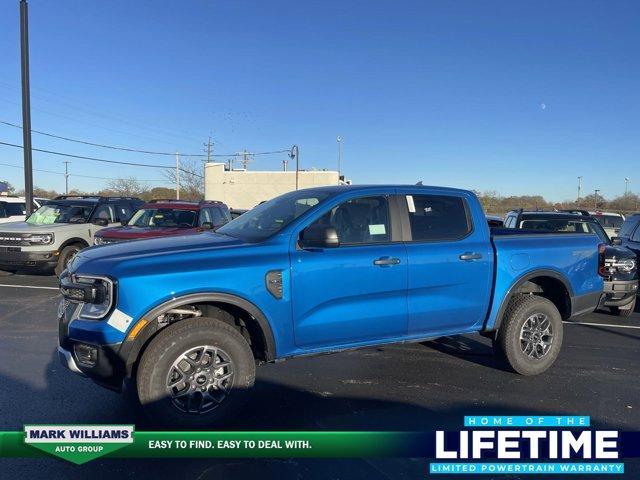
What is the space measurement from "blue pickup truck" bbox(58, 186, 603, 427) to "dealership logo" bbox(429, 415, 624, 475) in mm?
1115

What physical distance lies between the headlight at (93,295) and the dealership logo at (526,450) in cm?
253

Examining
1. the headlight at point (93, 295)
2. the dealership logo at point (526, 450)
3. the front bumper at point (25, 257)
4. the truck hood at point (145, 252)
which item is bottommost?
the dealership logo at point (526, 450)

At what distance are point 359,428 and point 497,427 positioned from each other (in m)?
1.07

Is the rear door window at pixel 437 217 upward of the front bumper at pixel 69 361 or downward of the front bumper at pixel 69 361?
upward

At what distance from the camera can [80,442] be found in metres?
3.30

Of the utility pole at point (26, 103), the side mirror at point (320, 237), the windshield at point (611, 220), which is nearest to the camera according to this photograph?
the side mirror at point (320, 237)

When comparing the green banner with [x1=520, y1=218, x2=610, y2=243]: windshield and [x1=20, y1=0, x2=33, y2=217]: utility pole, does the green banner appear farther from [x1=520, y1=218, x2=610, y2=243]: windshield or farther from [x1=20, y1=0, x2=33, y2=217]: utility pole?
[x1=20, y1=0, x2=33, y2=217]: utility pole

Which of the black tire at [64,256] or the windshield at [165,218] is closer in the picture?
the windshield at [165,218]

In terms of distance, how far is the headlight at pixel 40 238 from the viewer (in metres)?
10.4

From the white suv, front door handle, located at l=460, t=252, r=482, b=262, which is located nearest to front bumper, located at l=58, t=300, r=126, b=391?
front door handle, located at l=460, t=252, r=482, b=262

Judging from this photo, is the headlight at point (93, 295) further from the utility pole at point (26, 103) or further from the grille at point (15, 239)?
the utility pole at point (26, 103)

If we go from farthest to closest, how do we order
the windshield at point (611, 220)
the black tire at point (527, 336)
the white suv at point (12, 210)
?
the windshield at point (611, 220) < the white suv at point (12, 210) < the black tire at point (527, 336)

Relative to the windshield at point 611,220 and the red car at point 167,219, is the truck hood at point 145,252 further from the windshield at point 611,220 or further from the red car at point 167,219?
the windshield at point 611,220

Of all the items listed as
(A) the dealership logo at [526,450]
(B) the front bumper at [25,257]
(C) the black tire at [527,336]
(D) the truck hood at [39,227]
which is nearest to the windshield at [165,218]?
(D) the truck hood at [39,227]
